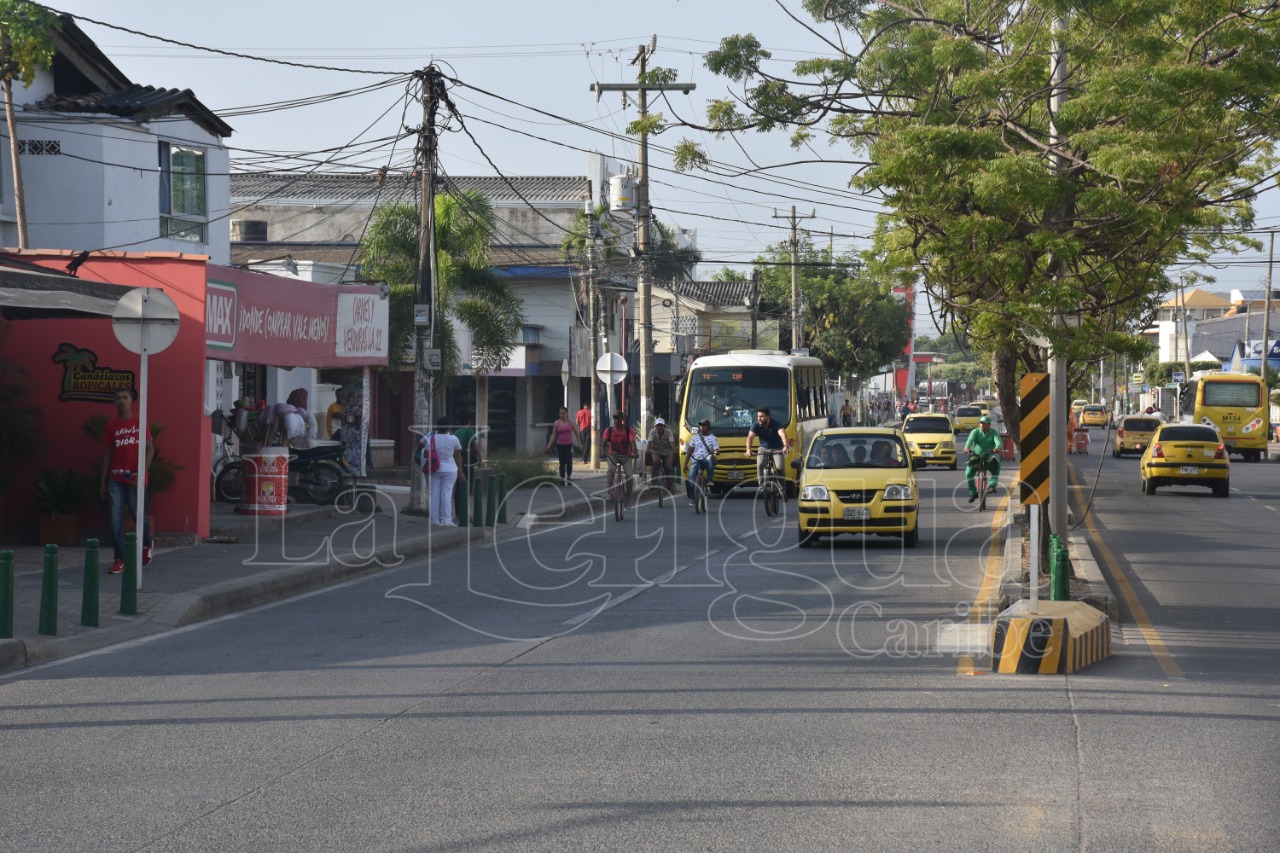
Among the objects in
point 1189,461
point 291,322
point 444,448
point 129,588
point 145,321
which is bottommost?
point 129,588

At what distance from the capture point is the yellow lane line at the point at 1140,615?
1043cm

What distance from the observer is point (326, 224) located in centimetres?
5753

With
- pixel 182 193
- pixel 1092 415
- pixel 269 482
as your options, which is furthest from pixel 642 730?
pixel 1092 415

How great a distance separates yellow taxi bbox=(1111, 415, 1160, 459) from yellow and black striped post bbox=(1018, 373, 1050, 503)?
4030 centimetres

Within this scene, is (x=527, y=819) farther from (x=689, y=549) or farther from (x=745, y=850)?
(x=689, y=549)

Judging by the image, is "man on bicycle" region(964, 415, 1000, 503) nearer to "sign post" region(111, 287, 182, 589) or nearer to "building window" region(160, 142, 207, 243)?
"building window" region(160, 142, 207, 243)

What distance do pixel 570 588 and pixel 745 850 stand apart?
371 inches

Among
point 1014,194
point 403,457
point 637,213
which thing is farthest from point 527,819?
point 403,457

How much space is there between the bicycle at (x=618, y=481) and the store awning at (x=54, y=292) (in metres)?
9.99

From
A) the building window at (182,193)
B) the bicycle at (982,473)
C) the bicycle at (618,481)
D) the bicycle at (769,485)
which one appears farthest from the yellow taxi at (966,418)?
the building window at (182,193)

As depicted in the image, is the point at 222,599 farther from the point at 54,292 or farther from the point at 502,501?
the point at 502,501

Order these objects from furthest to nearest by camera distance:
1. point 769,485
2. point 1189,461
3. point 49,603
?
point 1189,461
point 769,485
point 49,603

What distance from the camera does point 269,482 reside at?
2048 cm

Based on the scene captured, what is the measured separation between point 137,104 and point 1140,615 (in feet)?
62.5
